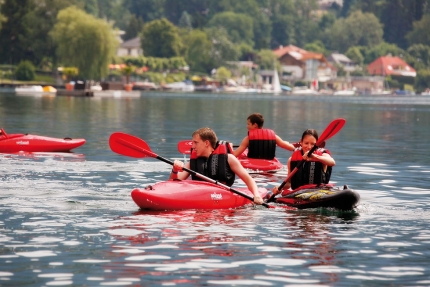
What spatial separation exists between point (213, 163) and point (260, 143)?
7.09m

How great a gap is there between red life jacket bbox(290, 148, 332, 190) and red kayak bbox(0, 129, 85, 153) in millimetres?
11807

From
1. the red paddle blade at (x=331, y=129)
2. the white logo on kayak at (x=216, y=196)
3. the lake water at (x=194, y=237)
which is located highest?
the red paddle blade at (x=331, y=129)

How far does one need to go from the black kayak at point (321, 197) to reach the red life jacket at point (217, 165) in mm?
994

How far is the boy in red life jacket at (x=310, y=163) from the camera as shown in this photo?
17.1 meters

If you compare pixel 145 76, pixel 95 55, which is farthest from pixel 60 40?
pixel 145 76

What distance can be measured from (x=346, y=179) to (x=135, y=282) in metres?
12.5

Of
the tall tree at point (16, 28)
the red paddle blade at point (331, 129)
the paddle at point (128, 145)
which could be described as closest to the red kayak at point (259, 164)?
the red paddle blade at point (331, 129)

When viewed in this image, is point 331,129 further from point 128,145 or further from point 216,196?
point 128,145

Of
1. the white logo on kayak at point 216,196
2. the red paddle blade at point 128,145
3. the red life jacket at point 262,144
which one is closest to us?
the white logo on kayak at point 216,196

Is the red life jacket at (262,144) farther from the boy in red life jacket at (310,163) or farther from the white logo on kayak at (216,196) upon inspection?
the white logo on kayak at (216,196)

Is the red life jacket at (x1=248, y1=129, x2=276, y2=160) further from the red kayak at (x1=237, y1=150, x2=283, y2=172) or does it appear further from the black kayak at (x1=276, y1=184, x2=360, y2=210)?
the black kayak at (x1=276, y1=184, x2=360, y2=210)

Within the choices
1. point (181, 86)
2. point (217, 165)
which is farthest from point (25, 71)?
point (217, 165)

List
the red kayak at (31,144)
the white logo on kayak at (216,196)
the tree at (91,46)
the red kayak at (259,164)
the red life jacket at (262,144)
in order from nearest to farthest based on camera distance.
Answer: the white logo on kayak at (216,196), the red life jacket at (262,144), the red kayak at (259,164), the red kayak at (31,144), the tree at (91,46)

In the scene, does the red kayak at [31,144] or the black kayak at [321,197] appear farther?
the red kayak at [31,144]
